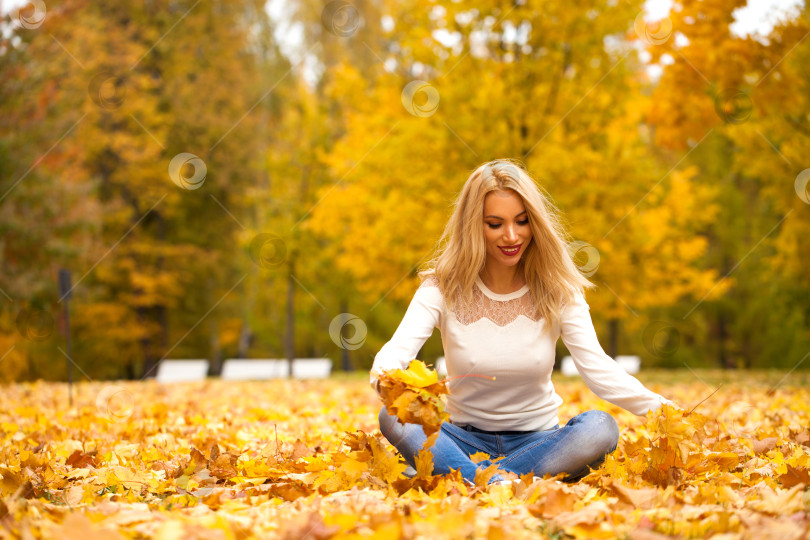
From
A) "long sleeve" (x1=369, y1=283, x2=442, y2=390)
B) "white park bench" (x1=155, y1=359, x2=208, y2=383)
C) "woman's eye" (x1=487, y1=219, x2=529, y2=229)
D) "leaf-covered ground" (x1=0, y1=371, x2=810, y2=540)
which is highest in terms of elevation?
"woman's eye" (x1=487, y1=219, x2=529, y2=229)

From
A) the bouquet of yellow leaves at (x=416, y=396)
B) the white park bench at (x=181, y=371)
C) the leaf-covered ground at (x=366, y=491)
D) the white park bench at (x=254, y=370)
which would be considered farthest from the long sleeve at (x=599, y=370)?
the white park bench at (x=181, y=371)

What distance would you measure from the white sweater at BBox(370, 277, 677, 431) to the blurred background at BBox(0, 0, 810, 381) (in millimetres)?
1245

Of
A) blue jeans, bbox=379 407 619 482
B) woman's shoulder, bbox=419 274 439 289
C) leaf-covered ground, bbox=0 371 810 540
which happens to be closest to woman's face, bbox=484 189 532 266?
woman's shoulder, bbox=419 274 439 289

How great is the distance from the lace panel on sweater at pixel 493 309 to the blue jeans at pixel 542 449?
462mm

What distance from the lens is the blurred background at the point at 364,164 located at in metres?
9.39

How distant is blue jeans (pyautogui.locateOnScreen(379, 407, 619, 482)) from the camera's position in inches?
102

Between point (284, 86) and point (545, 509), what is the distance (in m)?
17.1

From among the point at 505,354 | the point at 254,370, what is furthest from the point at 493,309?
the point at 254,370

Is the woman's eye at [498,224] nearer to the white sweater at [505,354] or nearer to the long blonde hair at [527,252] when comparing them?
the long blonde hair at [527,252]

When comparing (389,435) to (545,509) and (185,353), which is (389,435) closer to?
(545,509)

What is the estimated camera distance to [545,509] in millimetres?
2092

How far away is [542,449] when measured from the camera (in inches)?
105

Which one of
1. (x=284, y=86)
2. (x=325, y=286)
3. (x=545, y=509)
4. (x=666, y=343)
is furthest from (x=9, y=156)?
(x=666, y=343)

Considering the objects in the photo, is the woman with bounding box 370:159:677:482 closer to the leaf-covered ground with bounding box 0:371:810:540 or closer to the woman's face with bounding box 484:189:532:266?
the woman's face with bounding box 484:189:532:266
